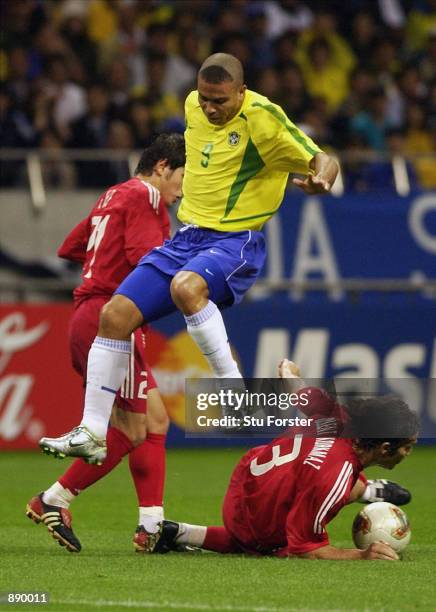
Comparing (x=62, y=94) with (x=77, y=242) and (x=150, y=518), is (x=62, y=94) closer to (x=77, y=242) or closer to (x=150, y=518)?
(x=77, y=242)

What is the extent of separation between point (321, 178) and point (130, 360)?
145 cm

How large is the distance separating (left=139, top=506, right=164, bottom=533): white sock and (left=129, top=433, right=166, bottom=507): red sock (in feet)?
0.10

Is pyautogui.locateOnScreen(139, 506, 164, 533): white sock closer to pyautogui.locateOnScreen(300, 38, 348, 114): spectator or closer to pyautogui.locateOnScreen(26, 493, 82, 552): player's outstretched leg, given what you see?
pyautogui.locateOnScreen(26, 493, 82, 552): player's outstretched leg

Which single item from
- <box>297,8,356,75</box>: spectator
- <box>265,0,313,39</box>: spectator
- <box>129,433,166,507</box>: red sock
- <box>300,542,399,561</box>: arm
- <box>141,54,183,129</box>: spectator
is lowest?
<box>300,542,399,561</box>: arm

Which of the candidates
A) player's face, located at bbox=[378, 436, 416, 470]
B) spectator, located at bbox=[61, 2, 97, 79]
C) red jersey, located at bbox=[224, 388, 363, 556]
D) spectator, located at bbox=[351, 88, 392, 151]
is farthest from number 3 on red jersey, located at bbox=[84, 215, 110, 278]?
spectator, located at bbox=[351, 88, 392, 151]

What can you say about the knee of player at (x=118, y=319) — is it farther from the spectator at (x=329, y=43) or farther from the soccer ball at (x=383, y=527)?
the spectator at (x=329, y=43)

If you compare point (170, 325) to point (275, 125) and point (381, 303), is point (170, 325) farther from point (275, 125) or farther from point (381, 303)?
point (275, 125)

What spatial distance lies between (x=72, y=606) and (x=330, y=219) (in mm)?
9814

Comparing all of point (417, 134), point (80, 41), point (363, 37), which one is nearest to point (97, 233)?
point (80, 41)

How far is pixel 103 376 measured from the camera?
7.49 m

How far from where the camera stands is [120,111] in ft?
50.2

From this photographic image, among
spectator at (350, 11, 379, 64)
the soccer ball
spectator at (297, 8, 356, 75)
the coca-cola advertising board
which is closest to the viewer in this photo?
the soccer ball

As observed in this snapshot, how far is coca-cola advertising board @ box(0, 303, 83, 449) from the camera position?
13.6 metres

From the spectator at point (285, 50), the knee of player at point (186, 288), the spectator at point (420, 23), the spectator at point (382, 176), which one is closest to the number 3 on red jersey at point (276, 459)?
the knee of player at point (186, 288)
